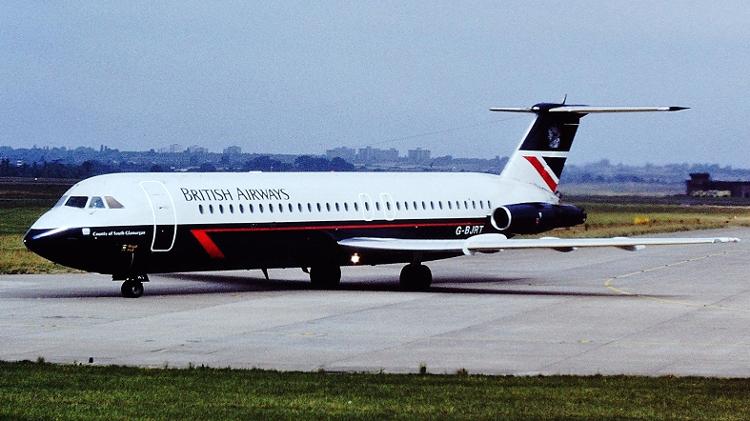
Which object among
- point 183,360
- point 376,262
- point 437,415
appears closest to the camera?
point 437,415

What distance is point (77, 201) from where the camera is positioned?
108ft

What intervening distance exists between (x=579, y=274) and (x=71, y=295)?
1618 cm

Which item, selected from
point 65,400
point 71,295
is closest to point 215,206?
point 71,295

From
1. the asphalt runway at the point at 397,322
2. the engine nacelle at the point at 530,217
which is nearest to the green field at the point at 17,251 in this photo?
the asphalt runway at the point at 397,322

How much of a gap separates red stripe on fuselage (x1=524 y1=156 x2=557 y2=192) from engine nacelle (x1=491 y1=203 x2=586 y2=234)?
176cm

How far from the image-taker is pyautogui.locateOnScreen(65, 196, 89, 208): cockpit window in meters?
32.8

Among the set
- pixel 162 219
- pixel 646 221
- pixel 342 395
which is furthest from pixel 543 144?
pixel 646 221

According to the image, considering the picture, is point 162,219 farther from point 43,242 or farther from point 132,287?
point 43,242

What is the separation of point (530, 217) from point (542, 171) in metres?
2.88

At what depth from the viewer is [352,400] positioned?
1759 cm

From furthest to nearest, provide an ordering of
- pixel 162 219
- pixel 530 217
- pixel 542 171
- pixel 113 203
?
pixel 542 171 < pixel 530 217 < pixel 162 219 < pixel 113 203

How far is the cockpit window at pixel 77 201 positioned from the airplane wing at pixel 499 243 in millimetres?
6913

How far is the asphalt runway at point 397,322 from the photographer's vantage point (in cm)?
2280

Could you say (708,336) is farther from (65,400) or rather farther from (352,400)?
(65,400)
